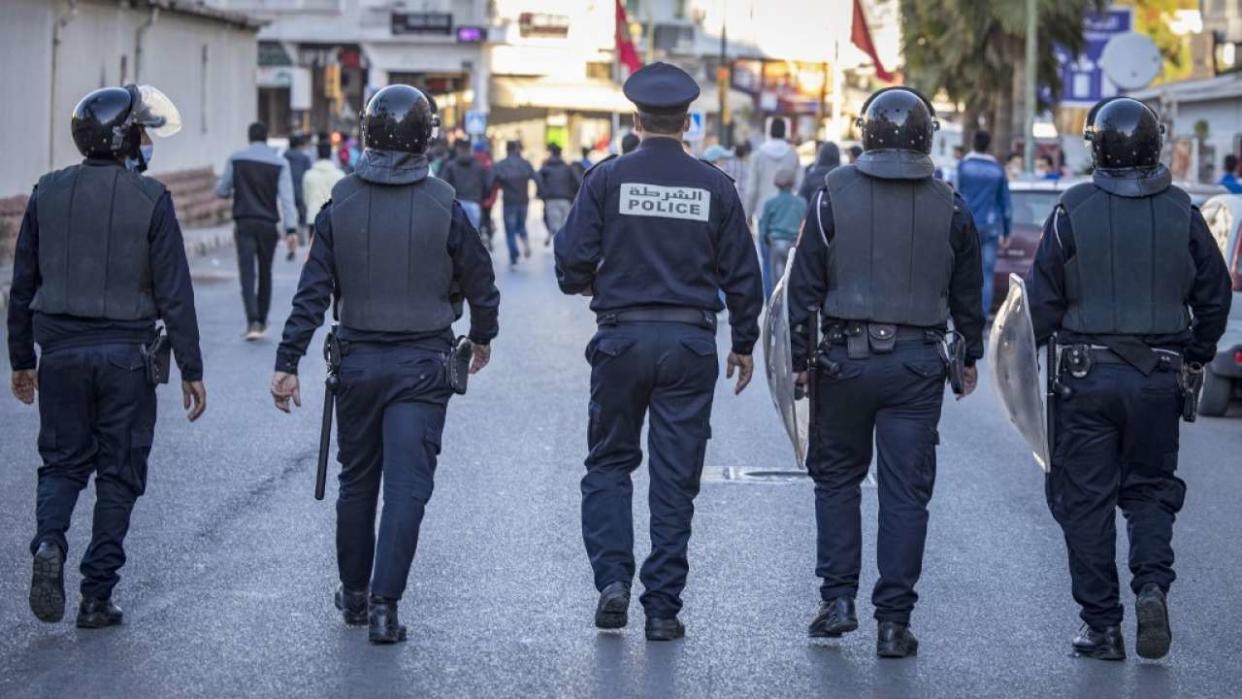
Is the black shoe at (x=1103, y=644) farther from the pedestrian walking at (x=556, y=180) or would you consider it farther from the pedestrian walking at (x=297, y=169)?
the pedestrian walking at (x=556, y=180)

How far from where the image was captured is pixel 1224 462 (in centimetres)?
1148

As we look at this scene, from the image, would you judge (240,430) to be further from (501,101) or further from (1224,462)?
(501,101)

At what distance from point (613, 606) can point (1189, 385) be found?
2005 millimetres

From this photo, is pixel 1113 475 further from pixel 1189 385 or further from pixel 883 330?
pixel 883 330

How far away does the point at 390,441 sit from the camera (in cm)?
671

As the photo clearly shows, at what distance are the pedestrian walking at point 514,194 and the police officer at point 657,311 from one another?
69.4 feet

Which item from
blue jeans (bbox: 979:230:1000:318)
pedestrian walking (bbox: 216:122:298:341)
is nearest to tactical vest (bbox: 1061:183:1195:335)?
pedestrian walking (bbox: 216:122:298:341)

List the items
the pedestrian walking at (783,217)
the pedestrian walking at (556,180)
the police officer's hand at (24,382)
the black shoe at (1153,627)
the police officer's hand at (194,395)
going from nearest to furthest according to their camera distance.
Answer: the black shoe at (1153,627) → the police officer's hand at (194,395) → the police officer's hand at (24,382) → the pedestrian walking at (783,217) → the pedestrian walking at (556,180)

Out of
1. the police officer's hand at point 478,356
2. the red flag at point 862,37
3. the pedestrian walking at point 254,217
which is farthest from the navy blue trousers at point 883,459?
the red flag at point 862,37

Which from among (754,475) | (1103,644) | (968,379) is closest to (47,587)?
(968,379)

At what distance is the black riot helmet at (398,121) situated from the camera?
22.1ft

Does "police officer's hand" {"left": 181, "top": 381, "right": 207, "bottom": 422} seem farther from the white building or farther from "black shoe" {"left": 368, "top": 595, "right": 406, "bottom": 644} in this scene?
the white building

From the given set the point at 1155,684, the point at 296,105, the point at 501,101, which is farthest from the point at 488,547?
the point at 501,101

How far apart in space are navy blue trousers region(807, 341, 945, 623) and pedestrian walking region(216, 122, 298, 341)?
1017cm
